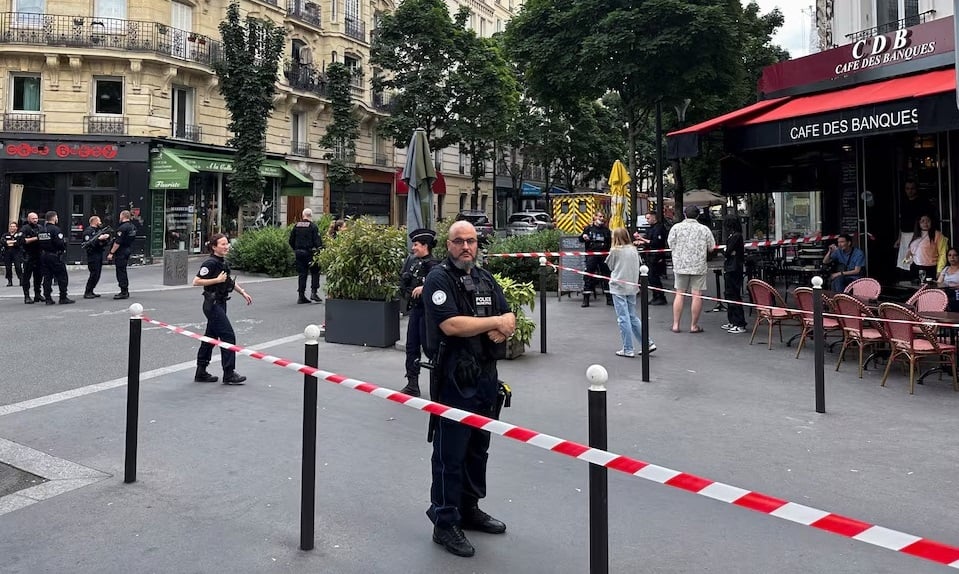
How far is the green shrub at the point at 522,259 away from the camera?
626 inches

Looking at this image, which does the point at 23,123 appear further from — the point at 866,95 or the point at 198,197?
the point at 866,95

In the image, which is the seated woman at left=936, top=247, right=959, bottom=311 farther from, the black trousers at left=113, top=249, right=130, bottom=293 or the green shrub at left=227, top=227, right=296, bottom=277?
the green shrub at left=227, top=227, right=296, bottom=277

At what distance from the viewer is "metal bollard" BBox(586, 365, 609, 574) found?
2.99m

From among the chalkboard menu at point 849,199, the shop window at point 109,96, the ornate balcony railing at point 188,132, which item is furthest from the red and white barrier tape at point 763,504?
the ornate balcony railing at point 188,132

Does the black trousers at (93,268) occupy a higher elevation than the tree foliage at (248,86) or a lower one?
lower

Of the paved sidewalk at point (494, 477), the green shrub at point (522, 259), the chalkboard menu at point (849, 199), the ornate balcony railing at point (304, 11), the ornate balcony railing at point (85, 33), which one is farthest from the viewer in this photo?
the ornate balcony railing at point (304, 11)

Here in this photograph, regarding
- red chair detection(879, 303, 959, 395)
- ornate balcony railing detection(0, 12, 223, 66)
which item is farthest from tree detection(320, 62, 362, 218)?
red chair detection(879, 303, 959, 395)

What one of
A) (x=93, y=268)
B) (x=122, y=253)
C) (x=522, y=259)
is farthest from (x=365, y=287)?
(x=93, y=268)

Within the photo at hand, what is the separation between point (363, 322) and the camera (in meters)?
10.2

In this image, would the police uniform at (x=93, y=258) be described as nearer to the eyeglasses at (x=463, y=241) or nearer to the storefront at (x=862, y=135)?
the storefront at (x=862, y=135)

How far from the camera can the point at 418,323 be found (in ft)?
24.2

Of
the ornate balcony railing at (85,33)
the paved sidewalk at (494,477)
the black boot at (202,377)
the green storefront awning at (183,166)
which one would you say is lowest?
the paved sidewalk at (494,477)

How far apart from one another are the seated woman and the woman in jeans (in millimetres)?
3715

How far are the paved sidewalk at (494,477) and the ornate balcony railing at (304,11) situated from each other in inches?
1167
